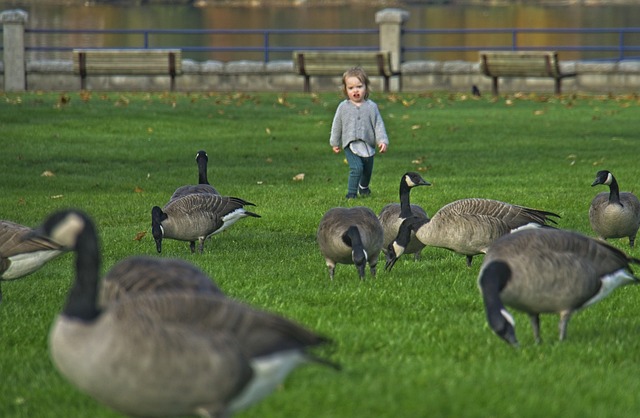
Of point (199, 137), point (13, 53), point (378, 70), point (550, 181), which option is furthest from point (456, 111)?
point (13, 53)

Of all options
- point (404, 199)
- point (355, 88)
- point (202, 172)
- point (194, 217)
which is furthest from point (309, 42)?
point (404, 199)

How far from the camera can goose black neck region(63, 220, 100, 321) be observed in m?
4.88

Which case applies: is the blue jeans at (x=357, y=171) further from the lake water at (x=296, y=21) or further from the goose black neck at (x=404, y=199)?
the lake water at (x=296, y=21)

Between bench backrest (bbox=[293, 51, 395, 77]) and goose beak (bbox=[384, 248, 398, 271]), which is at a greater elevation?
bench backrest (bbox=[293, 51, 395, 77])

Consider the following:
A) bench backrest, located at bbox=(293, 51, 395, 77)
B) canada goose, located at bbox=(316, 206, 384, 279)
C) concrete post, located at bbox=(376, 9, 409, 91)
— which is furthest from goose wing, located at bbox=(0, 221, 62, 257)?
concrete post, located at bbox=(376, 9, 409, 91)

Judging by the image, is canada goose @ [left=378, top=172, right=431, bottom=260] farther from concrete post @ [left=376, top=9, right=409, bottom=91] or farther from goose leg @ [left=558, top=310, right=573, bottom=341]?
concrete post @ [left=376, top=9, right=409, bottom=91]

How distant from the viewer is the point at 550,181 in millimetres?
16703

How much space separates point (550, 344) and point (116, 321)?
3568mm

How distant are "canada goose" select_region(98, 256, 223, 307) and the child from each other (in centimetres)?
942

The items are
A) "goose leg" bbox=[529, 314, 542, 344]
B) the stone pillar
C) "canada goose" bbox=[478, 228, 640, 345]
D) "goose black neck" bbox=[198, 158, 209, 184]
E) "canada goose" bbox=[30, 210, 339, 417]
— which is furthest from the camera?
the stone pillar

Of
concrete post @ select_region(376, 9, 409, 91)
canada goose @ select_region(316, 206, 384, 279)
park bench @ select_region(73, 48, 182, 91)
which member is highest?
concrete post @ select_region(376, 9, 409, 91)

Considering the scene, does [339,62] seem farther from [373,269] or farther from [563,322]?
[563,322]

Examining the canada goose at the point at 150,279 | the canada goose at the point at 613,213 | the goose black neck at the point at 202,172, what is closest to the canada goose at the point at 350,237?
the canada goose at the point at 613,213

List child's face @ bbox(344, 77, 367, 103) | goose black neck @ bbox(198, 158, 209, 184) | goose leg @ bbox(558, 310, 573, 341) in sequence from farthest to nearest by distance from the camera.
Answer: child's face @ bbox(344, 77, 367, 103)
goose black neck @ bbox(198, 158, 209, 184)
goose leg @ bbox(558, 310, 573, 341)
